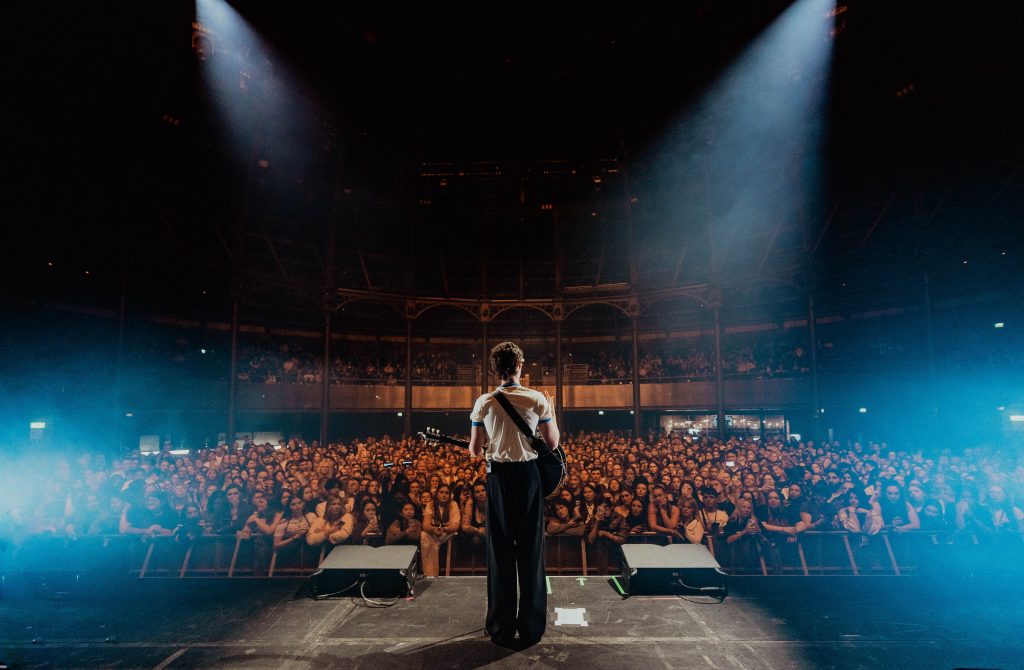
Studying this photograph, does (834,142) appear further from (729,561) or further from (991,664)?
(991,664)

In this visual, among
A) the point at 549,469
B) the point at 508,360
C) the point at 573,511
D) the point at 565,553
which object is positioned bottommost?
the point at 565,553

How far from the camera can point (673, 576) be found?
398 centimetres

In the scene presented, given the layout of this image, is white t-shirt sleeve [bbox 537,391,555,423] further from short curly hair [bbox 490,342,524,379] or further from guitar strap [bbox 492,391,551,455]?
short curly hair [bbox 490,342,524,379]

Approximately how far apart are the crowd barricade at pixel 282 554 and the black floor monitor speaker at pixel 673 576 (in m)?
2.71

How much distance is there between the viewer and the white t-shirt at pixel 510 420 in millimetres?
3096

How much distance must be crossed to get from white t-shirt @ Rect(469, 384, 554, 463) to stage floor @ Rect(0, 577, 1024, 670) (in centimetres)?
122

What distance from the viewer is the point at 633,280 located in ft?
62.9

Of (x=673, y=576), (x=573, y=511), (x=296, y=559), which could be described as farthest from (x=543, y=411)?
(x=296, y=559)

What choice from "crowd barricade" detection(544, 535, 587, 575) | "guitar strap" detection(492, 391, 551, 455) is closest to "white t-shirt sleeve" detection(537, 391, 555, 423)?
"guitar strap" detection(492, 391, 551, 455)

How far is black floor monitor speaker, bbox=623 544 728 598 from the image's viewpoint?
3953mm

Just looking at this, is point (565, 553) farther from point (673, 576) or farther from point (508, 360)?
point (508, 360)

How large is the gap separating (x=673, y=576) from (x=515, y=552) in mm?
1714

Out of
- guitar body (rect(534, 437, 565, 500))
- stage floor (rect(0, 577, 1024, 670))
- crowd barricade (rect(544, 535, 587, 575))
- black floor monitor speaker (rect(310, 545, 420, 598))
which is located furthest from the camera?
crowd barricade (rect(544, 535, 587, 575))

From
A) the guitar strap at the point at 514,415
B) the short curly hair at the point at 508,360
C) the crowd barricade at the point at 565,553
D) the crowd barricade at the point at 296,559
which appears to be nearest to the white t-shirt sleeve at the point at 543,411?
the guitar strap at the point at 514,415
